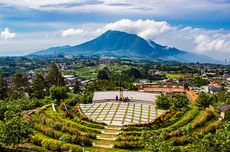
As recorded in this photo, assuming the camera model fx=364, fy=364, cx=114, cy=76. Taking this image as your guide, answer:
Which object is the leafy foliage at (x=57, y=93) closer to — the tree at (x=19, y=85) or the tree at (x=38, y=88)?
the tree at (x=38, y=88)

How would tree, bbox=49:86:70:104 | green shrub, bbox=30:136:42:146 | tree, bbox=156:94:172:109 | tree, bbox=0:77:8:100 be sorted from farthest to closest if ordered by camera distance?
tree, bbox=0:77:8:100
tree, bbox=49:86:70:104
tree, bbox=156:94:172:109
green shrub, bbox=30:136:42:146

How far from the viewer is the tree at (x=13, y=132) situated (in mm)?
28031

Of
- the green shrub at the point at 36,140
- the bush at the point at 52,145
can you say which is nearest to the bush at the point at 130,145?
the bush at the point at 52,145

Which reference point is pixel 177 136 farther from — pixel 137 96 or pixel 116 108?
pixel 137 96

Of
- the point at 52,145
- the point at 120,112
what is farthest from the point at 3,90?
the point at 52,145

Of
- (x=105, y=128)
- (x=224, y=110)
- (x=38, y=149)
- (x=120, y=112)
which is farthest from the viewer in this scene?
(x=120, y=112)

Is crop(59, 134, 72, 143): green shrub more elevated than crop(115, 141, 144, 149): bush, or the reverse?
crop(59, 134, 72, 143): green shrub

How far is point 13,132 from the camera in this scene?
28031mm

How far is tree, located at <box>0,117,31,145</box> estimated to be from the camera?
2803cm

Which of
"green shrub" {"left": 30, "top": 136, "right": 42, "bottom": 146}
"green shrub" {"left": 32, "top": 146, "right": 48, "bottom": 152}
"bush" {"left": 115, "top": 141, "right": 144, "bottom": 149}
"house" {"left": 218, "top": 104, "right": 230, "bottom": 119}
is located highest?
"house" {"left": 218, "top": 104, "right": 230, "bottom": 119}

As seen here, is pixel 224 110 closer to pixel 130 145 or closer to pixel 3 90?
pixel 130 145

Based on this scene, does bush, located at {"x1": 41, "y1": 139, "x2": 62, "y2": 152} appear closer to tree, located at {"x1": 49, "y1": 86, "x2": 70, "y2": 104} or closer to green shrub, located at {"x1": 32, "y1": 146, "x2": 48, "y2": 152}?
green shrub, located at {"x1": 32, "y1": 146, "x2": 48, "y2": 152}

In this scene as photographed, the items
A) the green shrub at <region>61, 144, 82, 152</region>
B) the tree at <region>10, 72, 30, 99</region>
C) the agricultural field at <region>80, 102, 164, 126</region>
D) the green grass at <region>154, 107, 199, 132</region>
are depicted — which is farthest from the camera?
the tree at <region>10, 72, 30, 99</region>

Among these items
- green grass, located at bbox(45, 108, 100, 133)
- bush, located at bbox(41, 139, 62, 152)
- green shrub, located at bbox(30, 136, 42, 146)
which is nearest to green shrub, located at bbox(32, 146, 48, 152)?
bush, located at bbox(41, 139, 62, 152)
